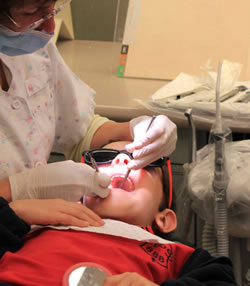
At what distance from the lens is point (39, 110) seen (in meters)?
1.31

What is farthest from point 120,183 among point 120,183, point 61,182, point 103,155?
point 61,182

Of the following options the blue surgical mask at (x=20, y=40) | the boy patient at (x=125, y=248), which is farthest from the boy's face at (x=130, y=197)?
the blue surgical mask at (x=20, y=40)

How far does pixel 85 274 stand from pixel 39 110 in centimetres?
60

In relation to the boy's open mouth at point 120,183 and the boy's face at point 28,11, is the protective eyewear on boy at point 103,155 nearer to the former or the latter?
the boy's open mouth at point 120,183

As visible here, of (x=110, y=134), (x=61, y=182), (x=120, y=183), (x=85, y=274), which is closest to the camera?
(x=85, y=274)

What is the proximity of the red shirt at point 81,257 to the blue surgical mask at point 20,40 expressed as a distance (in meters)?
0.51

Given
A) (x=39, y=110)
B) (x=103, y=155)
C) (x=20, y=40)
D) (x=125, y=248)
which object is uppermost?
(x=20, y=40)

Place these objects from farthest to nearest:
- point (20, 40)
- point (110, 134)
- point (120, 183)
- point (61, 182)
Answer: point (110, 134), point (120, 183), point (61, 182), point (20, 40)

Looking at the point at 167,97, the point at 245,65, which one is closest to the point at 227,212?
the point at 167,97

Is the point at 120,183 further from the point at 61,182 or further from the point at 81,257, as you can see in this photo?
the point at 81,257

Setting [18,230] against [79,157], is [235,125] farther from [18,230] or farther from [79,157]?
[18,230]

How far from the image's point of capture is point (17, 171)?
3.96 ft

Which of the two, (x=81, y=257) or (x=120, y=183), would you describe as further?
(x=120, y=183)

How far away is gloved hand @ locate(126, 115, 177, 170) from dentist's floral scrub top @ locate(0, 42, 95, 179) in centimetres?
28
